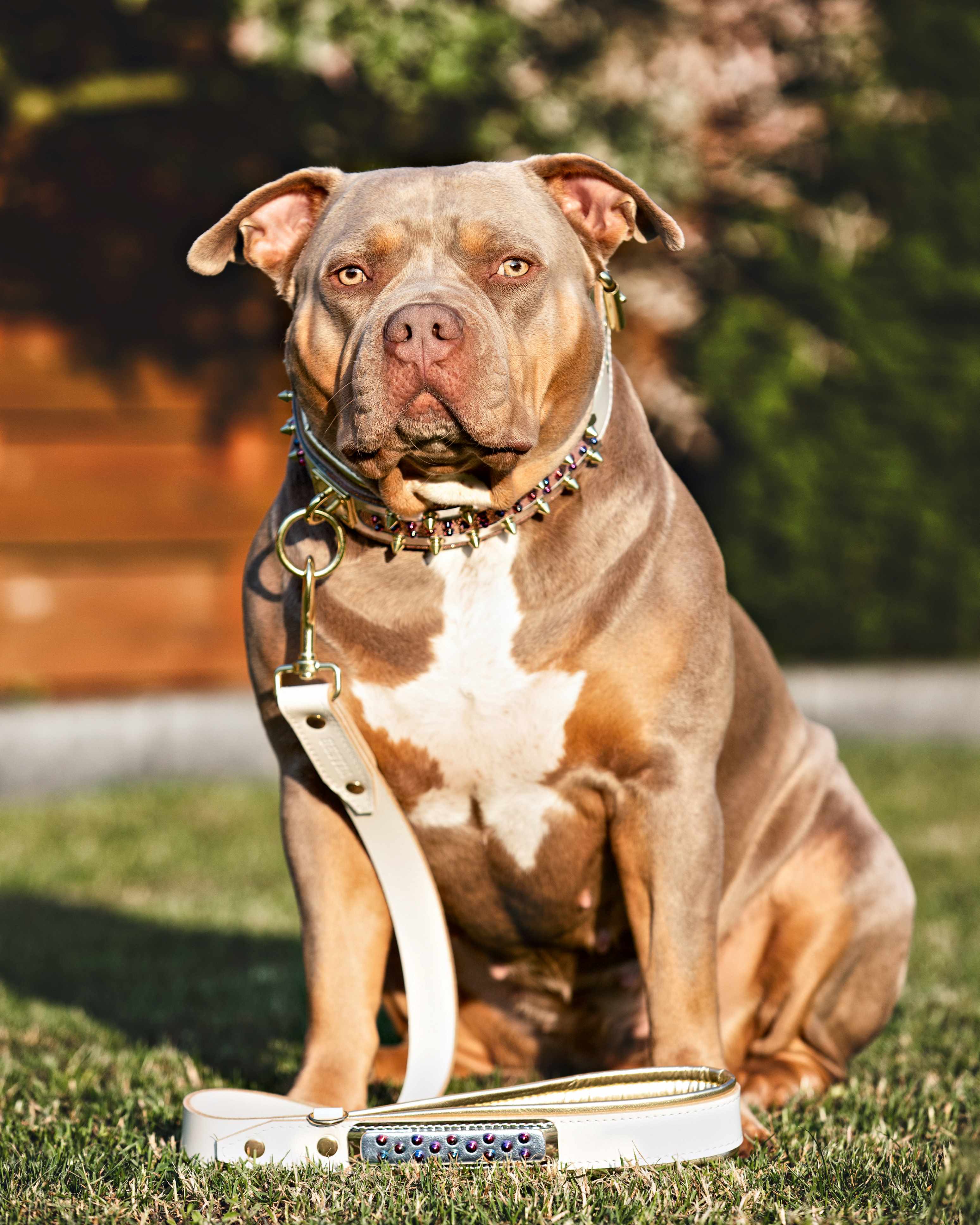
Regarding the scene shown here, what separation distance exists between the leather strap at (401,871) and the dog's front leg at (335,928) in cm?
5

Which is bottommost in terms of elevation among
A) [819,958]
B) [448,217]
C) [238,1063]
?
[238,1063]

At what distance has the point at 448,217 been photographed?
2.55 metres

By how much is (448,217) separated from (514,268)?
145 mm

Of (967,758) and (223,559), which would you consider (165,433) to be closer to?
(223,559)

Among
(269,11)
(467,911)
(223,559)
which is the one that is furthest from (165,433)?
(467,911)

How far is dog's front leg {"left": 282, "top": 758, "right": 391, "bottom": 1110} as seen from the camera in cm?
266

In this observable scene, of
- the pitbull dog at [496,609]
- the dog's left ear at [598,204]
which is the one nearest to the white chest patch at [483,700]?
the pitbull dog at [496,609]

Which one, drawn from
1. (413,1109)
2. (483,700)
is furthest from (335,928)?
(483,700)

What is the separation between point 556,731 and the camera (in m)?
2.55

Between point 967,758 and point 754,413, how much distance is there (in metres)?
2.37

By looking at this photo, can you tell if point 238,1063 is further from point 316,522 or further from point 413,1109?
point 316,522

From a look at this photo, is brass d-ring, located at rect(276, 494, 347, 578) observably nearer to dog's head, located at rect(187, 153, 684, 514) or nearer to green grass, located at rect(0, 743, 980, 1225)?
dog's head, located at rect(187, 153, 684, 514)

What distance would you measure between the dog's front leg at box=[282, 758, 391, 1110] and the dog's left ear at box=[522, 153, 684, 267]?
113cm

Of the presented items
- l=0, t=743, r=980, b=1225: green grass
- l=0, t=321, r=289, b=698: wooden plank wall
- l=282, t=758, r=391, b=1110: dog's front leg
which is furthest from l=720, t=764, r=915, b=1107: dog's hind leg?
l=0, t=321, r=289, b=698: wooden plank wall
